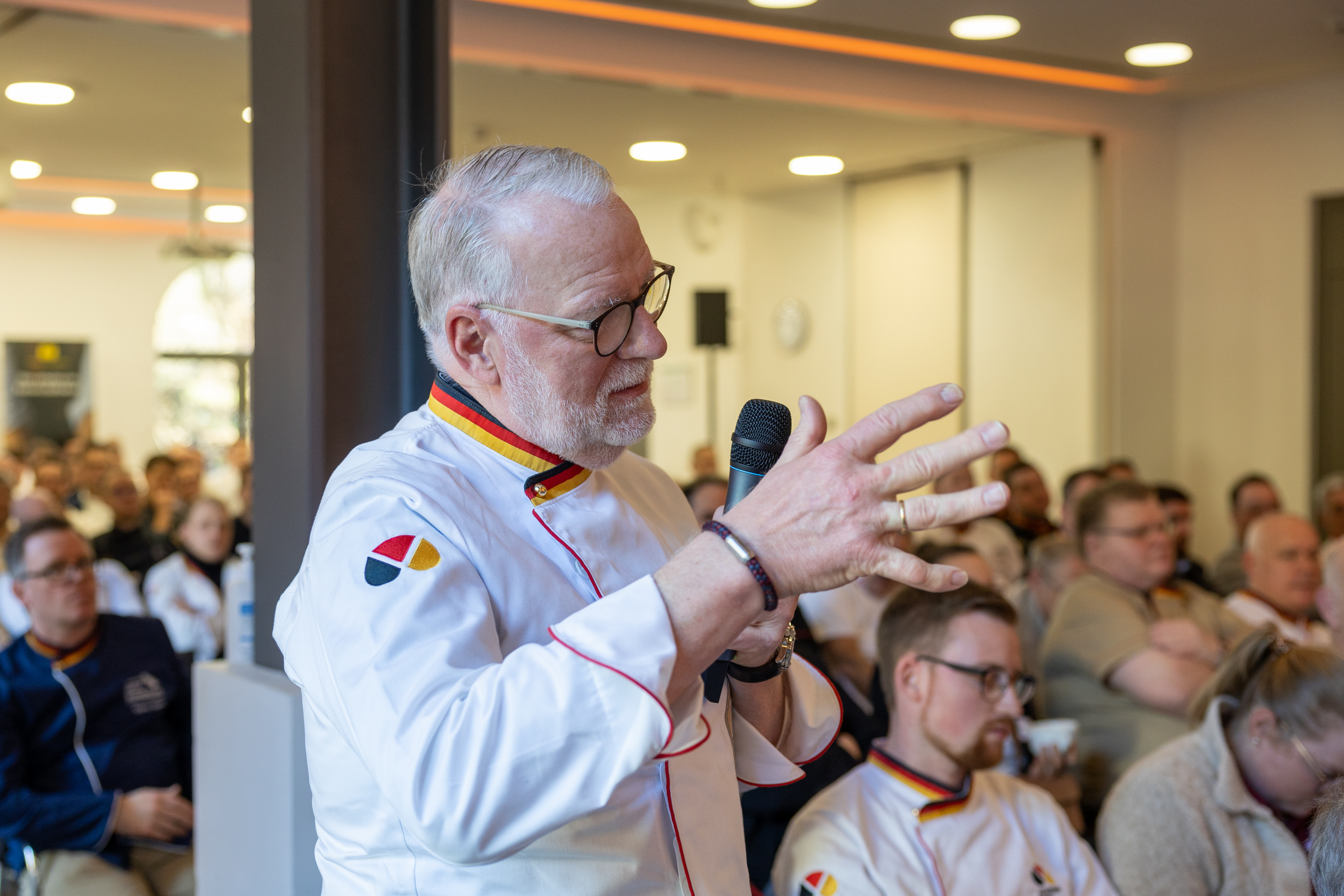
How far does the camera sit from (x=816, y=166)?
7.30 metres

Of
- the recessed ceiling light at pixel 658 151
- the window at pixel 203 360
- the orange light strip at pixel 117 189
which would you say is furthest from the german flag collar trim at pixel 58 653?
the window at pixel 203 360

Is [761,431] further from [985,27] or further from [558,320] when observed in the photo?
[985,27]

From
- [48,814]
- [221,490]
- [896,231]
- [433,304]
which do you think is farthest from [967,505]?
[221,490]

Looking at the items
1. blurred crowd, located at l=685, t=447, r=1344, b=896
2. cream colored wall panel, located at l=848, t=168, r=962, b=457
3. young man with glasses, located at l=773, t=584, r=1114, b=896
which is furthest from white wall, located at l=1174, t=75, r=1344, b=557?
young man with glasses, located at l=773, t=584, r=1114, b=896

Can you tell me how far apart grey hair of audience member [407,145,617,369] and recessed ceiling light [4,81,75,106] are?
196 inches

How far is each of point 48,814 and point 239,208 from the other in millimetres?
7004

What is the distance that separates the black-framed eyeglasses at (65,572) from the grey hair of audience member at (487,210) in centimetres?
221

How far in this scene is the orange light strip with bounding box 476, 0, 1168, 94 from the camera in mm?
4844

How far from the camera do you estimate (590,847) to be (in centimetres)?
108

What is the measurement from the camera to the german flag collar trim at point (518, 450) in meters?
1.18

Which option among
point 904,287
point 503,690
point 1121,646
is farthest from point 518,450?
point 904,287

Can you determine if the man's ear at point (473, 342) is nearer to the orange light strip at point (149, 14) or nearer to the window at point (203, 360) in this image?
the orange light strip at point (149, 14)

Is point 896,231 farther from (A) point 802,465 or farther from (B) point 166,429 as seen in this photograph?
(B) point 166,429

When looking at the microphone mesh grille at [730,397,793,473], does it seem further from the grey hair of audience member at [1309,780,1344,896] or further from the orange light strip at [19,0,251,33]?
the orange light strip at [19,0,251,33]
